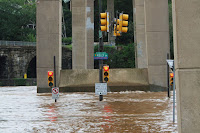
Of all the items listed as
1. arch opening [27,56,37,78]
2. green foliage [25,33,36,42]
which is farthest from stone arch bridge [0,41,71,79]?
green foliage [25,33,36,42]

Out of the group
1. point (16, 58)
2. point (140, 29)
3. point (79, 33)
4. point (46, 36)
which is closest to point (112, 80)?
point (46, 36)

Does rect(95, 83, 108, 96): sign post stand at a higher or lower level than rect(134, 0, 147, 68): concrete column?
lower

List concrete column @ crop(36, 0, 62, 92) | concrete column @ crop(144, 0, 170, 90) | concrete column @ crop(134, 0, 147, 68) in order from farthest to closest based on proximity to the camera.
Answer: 1. concrete column @ crop(134, 0, 147, 68)
2. concrete column @ crop(144, 0, 170, 90)
3. concrete column @ crop(36, 0, 62, 92)

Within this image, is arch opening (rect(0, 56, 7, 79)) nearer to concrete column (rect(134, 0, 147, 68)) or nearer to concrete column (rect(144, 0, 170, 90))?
concrete column (rect(134, 0, 147, 68))

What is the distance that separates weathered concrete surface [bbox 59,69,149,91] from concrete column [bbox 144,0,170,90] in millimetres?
935

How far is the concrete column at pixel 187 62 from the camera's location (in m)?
7.75

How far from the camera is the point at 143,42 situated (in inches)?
1788

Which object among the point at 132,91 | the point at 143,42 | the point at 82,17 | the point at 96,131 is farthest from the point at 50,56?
the point at 96,131

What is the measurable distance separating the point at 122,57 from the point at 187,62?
56339 mm

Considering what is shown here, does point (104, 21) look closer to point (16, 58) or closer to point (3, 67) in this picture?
point (16, 58)

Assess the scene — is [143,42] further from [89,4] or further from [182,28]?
[182,28]

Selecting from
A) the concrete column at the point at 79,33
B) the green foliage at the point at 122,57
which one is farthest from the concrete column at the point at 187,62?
the green foliage at the point at 122,57

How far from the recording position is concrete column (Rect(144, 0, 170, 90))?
31016 millimetres

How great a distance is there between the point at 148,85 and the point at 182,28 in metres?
23.0
